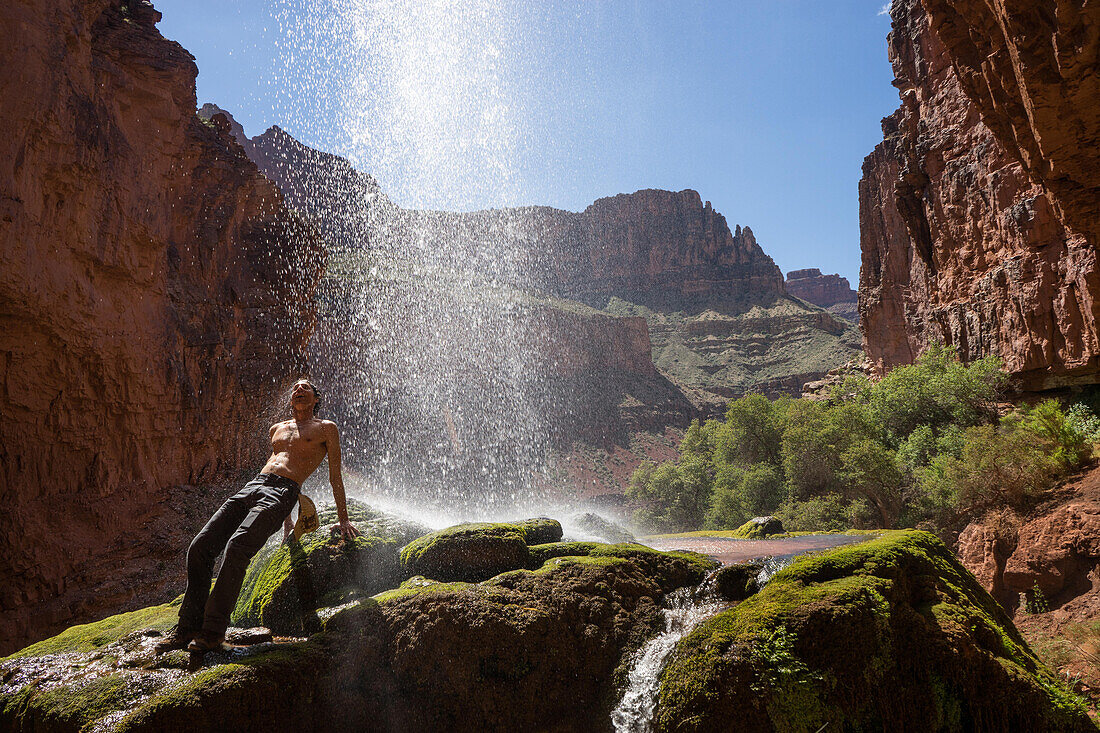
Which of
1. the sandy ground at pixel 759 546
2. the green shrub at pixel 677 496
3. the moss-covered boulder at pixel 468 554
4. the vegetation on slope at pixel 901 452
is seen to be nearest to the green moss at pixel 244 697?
the moss-covered boulder at pixel 468 554

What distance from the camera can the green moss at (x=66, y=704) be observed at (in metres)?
3.63

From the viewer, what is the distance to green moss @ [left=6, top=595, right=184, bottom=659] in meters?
4.91

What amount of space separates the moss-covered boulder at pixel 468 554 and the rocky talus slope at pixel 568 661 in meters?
0.42

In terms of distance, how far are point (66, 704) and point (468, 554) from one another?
133 inches

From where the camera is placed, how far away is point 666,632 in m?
5.00

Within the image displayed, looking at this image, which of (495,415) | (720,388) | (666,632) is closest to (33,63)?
(666,632)

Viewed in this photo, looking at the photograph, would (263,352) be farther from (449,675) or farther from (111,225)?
(449,675)

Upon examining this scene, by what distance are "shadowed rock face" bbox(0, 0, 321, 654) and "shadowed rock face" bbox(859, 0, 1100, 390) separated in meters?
18.0

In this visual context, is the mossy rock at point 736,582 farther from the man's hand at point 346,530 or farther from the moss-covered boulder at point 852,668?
the man's hand at point 346,530

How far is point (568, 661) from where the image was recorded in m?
4.68

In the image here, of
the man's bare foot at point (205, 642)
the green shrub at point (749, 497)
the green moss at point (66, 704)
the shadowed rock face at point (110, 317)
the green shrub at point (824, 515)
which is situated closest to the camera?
the green moss at point (66, 704)

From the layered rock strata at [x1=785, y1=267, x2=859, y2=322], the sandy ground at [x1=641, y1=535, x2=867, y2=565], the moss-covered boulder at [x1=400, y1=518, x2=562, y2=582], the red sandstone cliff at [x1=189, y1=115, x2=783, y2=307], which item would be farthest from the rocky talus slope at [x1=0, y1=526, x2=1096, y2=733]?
the layered rock strata at [x1=785, y1=267, x2=859, y2=322]

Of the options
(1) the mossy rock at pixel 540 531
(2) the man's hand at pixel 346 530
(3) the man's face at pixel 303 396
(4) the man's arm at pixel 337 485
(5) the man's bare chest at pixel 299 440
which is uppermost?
(3) the man's face at pixel 303 396

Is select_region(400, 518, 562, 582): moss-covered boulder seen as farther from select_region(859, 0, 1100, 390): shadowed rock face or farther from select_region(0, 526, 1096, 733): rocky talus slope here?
select_region(859, 0, 1100, 390): shadowed rock face
